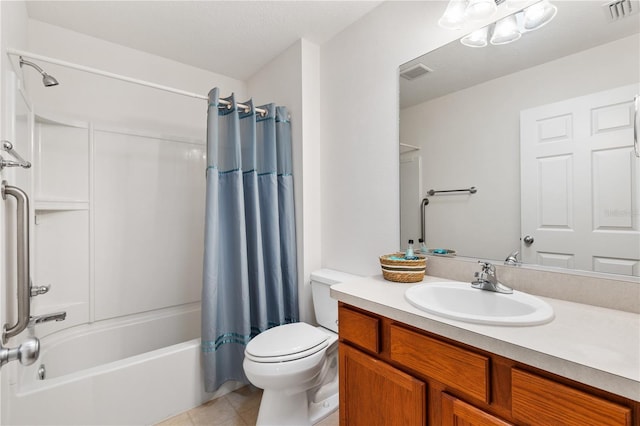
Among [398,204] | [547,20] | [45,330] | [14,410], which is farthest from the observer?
[45,330]

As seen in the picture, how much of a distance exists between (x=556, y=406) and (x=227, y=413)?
1634 millimetres

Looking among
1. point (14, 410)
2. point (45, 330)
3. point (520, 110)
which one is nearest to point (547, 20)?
point (520, 110)

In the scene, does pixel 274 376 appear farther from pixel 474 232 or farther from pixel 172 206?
pixel 172 206

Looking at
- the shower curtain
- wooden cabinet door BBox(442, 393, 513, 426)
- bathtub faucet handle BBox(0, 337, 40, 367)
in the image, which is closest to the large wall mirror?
wooden cabinet door BBox(442, 393, 513, 426)

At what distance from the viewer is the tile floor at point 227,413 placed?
1.58 m

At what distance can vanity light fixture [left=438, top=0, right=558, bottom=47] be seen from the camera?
112 centimetres

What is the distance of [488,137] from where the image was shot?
1.28m

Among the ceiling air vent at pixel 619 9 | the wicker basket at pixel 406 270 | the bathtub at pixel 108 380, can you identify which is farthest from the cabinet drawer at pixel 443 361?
the bathtub at pixel 108 380

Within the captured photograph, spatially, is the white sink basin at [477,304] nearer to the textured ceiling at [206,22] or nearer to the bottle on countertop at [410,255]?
the bottle on countertop at [410,255]

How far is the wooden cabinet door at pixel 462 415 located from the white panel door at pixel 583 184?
637mm

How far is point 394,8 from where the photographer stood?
62.2 inches

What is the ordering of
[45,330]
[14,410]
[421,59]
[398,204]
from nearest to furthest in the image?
[14,410], [421,59], [398,204], [45,330]

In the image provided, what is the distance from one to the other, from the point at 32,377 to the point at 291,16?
2429 mm

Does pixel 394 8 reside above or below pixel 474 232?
above
